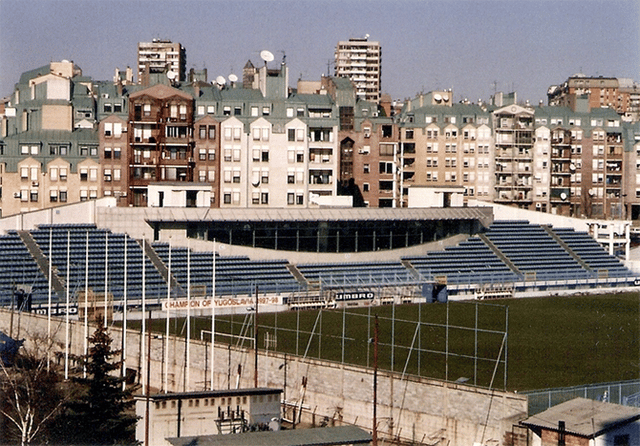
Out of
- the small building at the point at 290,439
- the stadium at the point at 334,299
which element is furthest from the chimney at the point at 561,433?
the small building at the point at 290,439

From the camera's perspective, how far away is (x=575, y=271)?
89.7m

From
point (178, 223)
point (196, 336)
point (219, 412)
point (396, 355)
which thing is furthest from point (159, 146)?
point (219, 412)

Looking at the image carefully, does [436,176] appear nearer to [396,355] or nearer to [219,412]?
[396,355]

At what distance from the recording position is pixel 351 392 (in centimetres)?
4697

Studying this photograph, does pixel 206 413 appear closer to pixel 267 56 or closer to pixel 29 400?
pixel 29 400

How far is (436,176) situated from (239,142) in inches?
1173

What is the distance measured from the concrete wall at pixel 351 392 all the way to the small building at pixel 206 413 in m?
6.30

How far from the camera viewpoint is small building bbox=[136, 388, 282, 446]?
1517 inches

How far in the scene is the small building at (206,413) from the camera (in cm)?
3853

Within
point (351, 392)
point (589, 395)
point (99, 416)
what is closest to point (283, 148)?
point (351, 392)

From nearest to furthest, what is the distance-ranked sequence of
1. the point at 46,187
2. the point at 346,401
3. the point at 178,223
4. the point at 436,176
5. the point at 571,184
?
the point at 346,401, the point at 178,223, the point at 46,187, the point at 436,176, the point at 571,184

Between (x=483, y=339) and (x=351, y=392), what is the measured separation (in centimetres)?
1548

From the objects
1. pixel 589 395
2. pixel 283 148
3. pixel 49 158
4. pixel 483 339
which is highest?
pixel 283 148

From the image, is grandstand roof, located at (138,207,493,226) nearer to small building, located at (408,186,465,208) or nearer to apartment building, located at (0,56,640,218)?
small building, located at (408,186,465,208)
